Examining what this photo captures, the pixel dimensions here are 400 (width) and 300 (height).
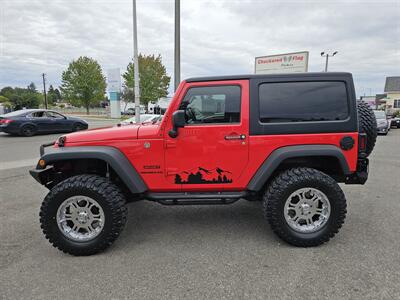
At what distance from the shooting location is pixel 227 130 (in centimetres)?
302

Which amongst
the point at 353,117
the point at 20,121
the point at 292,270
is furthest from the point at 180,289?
the point at 20,121

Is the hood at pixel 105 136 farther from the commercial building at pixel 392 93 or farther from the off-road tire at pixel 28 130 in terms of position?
the commercial building at pixel 392 93

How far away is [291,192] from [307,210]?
0.32 metres

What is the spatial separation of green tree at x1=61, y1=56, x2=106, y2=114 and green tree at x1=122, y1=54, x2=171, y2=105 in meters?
4.91

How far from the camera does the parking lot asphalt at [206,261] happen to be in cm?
235

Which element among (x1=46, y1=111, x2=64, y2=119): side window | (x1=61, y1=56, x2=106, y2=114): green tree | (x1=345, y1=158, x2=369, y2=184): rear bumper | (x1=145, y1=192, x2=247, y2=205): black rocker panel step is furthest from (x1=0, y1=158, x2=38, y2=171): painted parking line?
(x1=61, y1=56, x2=106, y2=114): green tree

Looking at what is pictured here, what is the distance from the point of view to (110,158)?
296 centimetres

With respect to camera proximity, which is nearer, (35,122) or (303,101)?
(303,101)

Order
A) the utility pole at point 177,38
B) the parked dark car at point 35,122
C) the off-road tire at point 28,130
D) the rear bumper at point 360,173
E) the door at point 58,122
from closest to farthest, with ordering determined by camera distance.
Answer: the rear bumper at point 360,173, the utility pole at point 177,38, the parked dark car at point 35,122, the off-road tire at point 28,130, the door at point 58,122

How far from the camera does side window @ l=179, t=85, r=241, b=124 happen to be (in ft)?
10.1

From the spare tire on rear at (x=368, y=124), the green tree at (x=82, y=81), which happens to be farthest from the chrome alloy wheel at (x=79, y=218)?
the green tree at (x=82, y=81)

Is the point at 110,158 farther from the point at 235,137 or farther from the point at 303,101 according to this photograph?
the point at 303,101

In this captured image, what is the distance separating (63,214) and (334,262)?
297cm

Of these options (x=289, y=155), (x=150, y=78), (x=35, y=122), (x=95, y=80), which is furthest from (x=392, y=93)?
(x=289, y=155)
